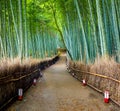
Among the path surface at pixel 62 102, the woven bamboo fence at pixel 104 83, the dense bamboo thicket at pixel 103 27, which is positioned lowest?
the path surface at pixel 62 102

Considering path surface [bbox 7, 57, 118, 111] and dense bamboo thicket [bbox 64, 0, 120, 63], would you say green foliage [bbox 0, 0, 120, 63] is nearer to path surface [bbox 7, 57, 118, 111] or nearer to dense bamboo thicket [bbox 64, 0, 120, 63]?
dense bamboo thicket [bbox 64, 0, 120, 63]

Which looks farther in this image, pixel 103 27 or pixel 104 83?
pixel 103 27

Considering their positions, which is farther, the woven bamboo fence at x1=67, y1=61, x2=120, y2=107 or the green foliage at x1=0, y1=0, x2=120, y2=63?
the green foliage at x1=0, y1=0, x2=120, y2=63

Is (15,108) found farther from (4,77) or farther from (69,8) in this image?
(69,8)

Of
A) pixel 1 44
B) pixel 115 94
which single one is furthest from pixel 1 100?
pixel 1 44

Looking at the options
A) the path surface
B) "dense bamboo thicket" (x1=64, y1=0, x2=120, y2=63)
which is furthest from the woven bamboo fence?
"dense bamboo thicket" (x1=64, y1=0, x2=120, y2=63)

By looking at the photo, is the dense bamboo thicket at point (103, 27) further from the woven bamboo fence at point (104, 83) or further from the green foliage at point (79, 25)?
the woven bamboo fence at point (104, 83)

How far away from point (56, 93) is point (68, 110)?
8.62 feet

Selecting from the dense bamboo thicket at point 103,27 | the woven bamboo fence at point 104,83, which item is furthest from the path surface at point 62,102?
the dense bamboo thicket at point 103,27

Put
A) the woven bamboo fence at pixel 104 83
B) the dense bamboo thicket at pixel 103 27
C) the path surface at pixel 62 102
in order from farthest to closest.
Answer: the dense bamboo thicket at pixel 103 27
the woven bamboo fence at pixel 104 83
the path surface at pixel 62 102

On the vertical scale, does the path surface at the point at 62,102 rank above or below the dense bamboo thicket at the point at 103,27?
below

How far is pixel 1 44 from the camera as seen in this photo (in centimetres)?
1316

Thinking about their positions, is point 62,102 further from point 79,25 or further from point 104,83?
point 79,25

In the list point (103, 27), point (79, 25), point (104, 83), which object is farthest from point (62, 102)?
point (79, 25)
